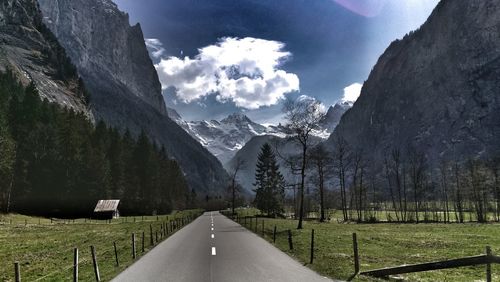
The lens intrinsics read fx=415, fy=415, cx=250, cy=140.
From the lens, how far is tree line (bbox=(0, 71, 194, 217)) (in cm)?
7346

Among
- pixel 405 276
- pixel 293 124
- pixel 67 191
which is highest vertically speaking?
pixel 293 124

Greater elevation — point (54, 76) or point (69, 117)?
point (54, 76)

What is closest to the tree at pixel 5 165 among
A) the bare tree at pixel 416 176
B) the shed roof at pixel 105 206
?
the shed roof at pixel 105 206

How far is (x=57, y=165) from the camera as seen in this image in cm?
8262

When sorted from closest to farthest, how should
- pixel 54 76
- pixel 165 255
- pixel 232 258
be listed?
pixel 232 258, pixel 165 255, pixel 54 76

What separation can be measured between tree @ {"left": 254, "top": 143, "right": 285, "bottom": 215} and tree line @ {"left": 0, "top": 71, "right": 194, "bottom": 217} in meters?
33.1

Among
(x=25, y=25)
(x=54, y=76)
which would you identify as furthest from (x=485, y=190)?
(x=25, y=25)

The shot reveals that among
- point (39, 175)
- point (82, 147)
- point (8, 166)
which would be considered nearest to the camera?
point (8, 166)

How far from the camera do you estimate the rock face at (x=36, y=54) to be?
16312 centimetres

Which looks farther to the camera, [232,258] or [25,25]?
[25,25]

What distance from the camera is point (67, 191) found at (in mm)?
82500

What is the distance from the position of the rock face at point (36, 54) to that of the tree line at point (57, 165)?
55.6 meters

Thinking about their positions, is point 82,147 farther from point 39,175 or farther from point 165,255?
point 165,255

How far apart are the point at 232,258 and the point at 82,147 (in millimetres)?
78503
